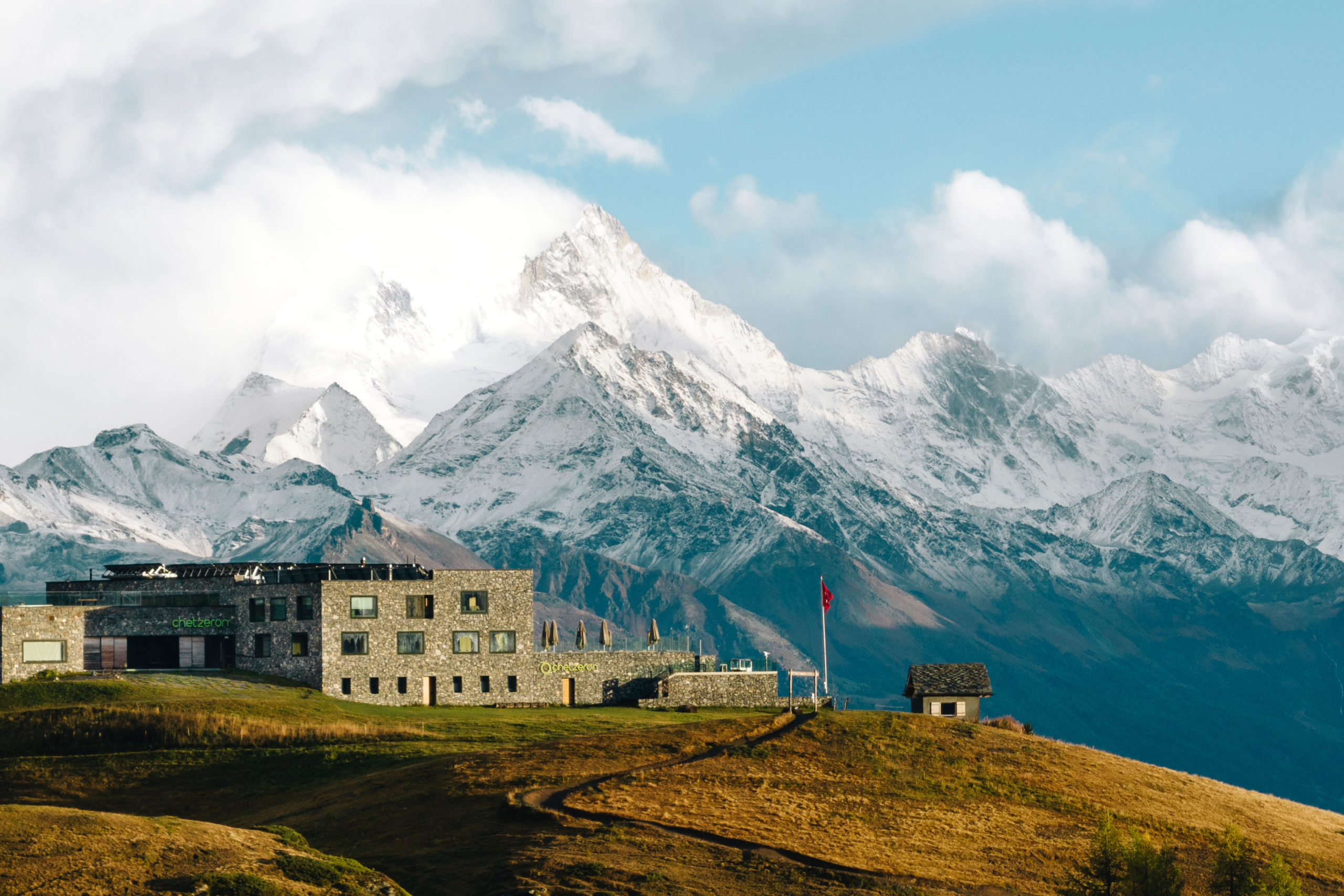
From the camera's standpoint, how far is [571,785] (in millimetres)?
80500

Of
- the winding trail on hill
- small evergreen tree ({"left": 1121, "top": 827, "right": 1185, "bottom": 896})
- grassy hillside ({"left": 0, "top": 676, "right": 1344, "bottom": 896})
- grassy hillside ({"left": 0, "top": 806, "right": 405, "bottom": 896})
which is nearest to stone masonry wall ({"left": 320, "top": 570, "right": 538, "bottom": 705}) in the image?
grassy hillside ({"left": 0, "top": 676, "right": 1344, "bottom": 896})

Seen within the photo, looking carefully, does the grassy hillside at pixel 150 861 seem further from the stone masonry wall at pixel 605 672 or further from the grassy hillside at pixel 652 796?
the stone masonry wall at pixel 605 672

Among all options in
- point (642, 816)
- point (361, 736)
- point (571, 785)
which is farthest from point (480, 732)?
point (642, 816)

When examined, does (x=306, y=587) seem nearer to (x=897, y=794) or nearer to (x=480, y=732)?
(x=480, y=732)

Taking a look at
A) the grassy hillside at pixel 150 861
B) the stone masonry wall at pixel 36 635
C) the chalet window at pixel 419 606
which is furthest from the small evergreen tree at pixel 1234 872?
the stone masonry wall at pixel 36 635

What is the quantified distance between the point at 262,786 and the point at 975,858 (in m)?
39.9

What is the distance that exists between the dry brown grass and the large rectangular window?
219 feet

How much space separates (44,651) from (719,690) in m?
55.2

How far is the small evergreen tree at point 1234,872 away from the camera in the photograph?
7212cm

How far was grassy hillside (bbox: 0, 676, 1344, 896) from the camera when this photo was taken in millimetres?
68188

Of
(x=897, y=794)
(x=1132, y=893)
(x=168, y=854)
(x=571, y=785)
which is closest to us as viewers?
(x=168, y=854)

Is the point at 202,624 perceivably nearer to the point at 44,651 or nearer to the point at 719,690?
the point at 44,651

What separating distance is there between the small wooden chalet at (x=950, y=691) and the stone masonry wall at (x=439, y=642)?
31.6 meters

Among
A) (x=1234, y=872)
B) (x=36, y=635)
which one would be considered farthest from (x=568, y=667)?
(x=1234, y=872)
